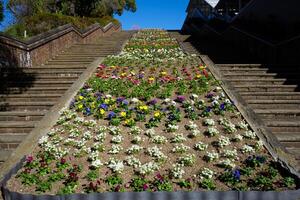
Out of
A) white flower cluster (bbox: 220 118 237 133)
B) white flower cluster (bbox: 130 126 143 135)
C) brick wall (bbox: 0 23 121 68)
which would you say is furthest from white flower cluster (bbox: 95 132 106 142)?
brick wall (bbox: 0 23 121 68)

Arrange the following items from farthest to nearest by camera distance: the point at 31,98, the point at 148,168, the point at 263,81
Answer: the point at 263,81, the point at 31,98, the point at 148,168

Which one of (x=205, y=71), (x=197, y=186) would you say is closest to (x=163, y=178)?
(x=197, y=186)

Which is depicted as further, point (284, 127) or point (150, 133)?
point (284, 127)

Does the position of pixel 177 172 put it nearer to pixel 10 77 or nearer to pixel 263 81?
pixel 263 81

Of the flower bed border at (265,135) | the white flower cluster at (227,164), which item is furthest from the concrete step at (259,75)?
the white flower cluster at (227,164)

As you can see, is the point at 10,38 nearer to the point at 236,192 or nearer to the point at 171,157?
the point at 171,157

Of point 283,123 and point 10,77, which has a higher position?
point 10,77

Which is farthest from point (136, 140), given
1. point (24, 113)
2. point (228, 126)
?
point (24, 113)

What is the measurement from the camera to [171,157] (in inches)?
248

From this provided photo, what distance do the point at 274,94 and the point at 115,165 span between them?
15.8ft

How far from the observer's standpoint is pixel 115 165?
19.3ft

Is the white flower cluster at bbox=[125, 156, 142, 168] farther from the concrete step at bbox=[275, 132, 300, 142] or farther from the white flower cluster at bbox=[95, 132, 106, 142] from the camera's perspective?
the concrete step at bbox=[275, 132, 300, 142]

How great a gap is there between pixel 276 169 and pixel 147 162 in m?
2.03

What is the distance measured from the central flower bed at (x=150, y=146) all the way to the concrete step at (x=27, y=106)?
2.20 feet
